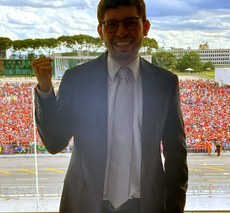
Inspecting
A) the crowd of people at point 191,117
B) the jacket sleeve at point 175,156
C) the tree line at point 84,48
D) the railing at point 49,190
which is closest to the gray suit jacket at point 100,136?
the jacket sleeve at point 175,156

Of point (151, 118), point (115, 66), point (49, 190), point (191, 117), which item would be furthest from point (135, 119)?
point (49, 190)

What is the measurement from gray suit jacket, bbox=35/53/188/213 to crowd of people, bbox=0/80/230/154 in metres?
1.48

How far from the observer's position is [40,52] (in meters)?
2.54

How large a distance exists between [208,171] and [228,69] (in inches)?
33.2

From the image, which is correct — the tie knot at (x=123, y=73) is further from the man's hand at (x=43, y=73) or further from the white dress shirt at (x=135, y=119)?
the man's hand at (x=43, y=73)

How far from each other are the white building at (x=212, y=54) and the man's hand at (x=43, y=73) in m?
1.68

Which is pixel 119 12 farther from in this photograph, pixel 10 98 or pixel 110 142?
pixel 10 98

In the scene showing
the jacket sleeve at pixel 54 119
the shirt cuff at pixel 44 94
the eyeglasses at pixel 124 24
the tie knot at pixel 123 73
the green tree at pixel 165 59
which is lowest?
the jacket sleeve at pixel 54 119

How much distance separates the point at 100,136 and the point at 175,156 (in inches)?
9.7

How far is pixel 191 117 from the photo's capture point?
2936mm

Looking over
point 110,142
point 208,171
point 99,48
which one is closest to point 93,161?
point 110,142

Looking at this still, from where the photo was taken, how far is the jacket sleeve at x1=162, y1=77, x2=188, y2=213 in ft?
3.88

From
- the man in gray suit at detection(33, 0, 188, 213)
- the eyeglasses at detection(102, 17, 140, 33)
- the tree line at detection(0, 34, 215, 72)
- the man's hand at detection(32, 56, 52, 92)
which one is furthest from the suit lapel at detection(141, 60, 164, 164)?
the tree line at detection(0, 34, 215, 72)

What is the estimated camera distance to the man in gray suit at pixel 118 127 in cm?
115
